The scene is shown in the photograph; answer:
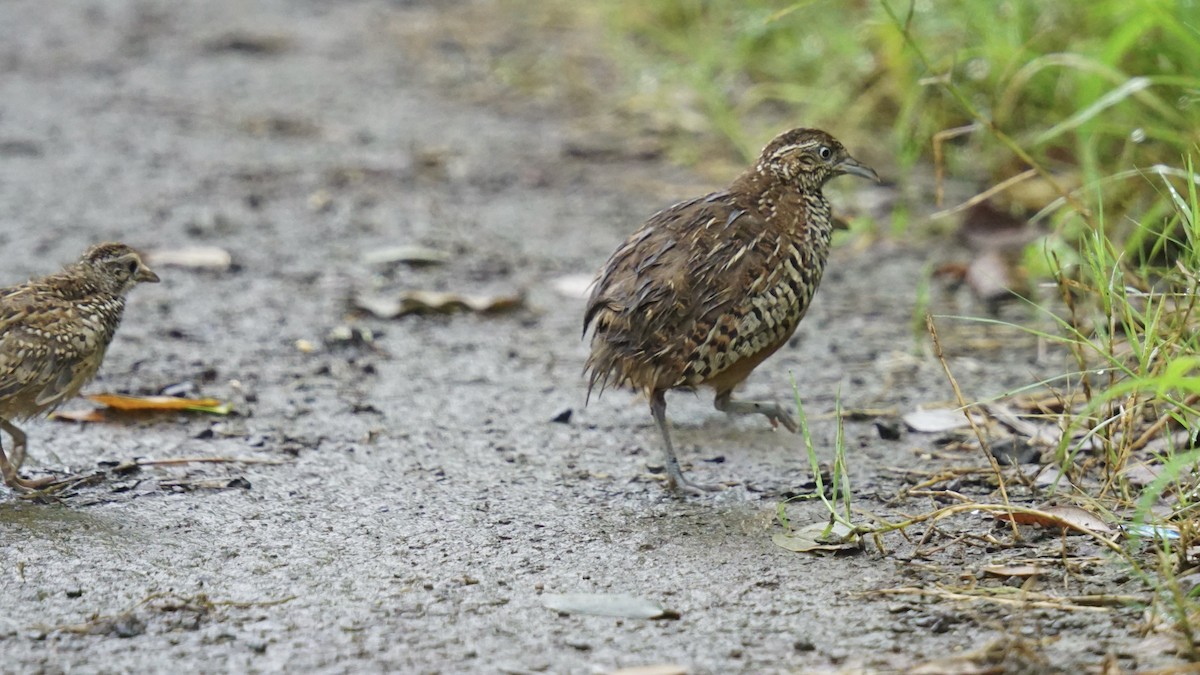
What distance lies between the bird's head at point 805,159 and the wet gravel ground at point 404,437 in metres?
0.86

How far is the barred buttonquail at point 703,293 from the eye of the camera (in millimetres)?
4273

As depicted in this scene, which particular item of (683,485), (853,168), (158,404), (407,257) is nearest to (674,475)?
(683,485)

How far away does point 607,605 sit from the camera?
338cm

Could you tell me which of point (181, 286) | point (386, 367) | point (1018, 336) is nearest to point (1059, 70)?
point (1018, 336)

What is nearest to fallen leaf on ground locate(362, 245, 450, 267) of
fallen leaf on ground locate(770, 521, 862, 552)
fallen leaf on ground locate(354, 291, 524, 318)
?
fallen leaf on ground locate(354, 291, 524, 318)

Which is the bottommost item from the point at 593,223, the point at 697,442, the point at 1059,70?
the point at 697,442

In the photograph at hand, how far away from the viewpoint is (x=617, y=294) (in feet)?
14.3

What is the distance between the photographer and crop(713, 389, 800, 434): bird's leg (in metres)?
4.79

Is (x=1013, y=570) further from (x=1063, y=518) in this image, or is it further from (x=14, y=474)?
(x=14, y=474)

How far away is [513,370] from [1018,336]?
206 centimetres

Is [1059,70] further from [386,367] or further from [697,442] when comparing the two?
[386,367]

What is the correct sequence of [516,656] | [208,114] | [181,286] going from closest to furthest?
[516,656] → [181,286] → [208,114]

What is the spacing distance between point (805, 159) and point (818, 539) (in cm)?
158

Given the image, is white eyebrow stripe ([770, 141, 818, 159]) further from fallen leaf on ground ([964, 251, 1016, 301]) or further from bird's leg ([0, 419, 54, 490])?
bird's leg ([0, 419, 54, 490])
